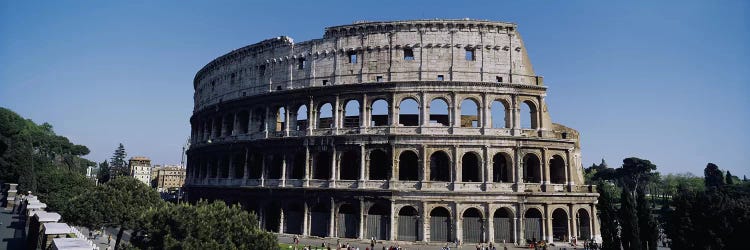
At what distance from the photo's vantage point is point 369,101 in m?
31.2

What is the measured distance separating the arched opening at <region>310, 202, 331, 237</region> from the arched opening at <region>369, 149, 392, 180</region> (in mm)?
3953

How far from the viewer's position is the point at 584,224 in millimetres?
31797

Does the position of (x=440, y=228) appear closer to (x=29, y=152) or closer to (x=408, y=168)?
(x=408, y=168)

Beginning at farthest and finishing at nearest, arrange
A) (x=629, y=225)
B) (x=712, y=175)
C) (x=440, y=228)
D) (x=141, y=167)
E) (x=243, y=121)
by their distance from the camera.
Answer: (x=141, y=167)
(x=712, y=175)
(x=243, y=121)
(x=440, y=228)
(x=629, y=225)

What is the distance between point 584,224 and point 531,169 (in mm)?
5245

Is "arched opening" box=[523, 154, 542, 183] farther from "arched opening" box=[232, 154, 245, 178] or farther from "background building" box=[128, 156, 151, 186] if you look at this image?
"background building" box=[128, 156, 151, 186]

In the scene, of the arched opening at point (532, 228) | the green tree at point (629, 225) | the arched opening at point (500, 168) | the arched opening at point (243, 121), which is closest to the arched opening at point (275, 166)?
the arched opening at point (243, 121)

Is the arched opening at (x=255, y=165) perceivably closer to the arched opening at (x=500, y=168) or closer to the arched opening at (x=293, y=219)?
the arched opening at (x=293, y=219)

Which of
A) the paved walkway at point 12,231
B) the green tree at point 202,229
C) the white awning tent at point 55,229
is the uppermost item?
the green tree at point 202,229

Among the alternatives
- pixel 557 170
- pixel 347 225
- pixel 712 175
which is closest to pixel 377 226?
pixel 347 225

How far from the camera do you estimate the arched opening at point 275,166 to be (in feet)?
111

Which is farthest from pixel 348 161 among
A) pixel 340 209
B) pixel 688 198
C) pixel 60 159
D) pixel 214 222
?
pixel 60 159

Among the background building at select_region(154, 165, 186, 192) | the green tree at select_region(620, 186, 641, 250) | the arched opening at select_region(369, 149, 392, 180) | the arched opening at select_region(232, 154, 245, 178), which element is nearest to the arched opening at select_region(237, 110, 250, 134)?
the arched opening at select_region(232, 154, 245, 178)

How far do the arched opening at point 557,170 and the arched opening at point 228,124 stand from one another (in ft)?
86.2
